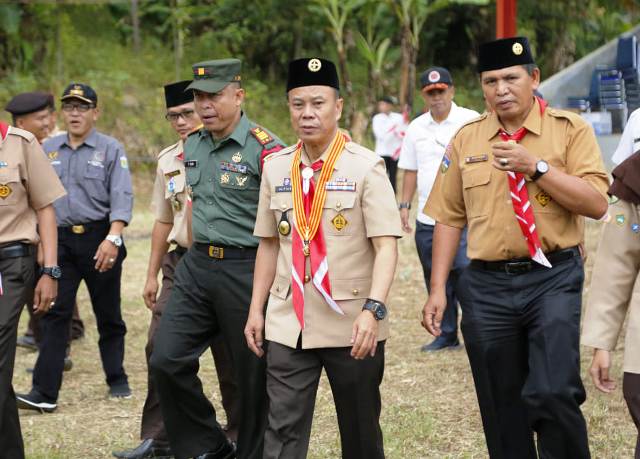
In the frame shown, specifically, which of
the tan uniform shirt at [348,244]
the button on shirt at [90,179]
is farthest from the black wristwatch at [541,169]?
the button on shirt at [90,179]

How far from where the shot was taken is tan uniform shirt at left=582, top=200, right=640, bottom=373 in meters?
3.73

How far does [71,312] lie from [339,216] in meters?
3.50

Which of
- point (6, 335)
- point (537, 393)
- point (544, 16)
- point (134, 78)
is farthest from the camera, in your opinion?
point (544, 16)

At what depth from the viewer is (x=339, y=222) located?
173 inches

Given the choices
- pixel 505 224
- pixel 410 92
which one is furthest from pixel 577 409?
pixel 410 92

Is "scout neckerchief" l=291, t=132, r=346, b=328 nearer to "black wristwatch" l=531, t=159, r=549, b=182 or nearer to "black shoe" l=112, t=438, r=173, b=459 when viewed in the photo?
"black wristwatch" l=531, t=159, r=549, b=182

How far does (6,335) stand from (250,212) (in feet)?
4.51

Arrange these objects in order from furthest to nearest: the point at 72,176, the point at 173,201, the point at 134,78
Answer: the point at 134,78
the point at 72,176
the point at 173,201

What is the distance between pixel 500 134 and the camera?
4.51 meters

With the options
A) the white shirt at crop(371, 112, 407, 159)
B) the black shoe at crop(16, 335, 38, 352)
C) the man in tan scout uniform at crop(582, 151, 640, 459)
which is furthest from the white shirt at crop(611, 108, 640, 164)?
the white shirt at crop(371, 112, 407, 159)

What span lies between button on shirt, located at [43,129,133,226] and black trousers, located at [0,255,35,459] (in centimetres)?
193

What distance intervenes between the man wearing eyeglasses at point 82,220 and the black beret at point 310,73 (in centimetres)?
295

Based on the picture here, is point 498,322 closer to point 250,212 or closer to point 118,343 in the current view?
point 250,212

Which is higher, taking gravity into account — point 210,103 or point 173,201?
point 210,103
